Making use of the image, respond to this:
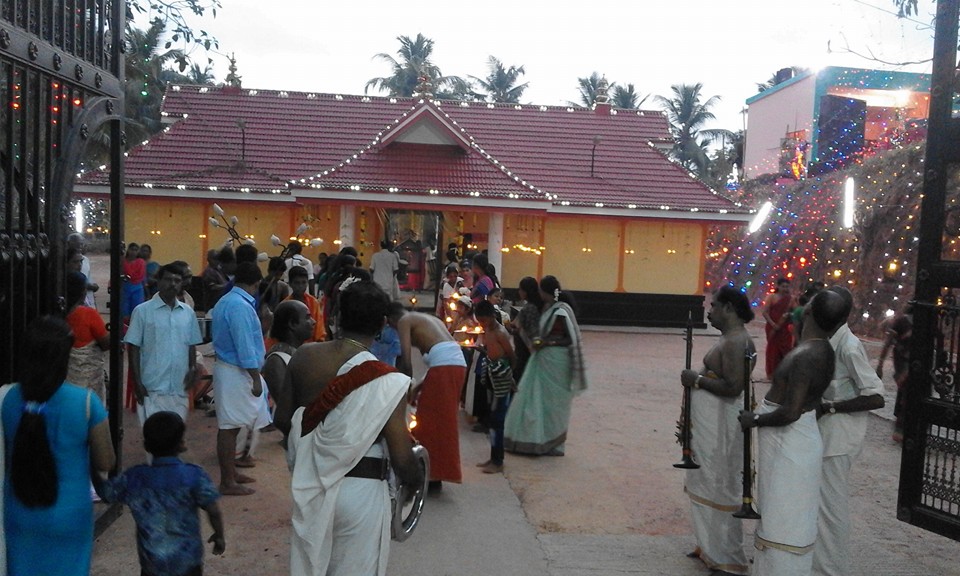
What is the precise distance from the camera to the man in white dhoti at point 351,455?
10.6 ft

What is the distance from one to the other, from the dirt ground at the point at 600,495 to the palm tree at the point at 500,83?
4259 cm

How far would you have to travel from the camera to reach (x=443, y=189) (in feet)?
57.2

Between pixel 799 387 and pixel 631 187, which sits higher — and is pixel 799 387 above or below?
below

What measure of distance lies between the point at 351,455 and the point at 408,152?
15.9 meters

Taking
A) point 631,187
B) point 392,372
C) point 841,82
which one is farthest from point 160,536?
point 841,82

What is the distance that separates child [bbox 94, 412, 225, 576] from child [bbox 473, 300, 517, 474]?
153 inches

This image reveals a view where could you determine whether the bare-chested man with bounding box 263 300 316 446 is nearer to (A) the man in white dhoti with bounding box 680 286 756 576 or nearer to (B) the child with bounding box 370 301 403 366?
(B) the child with bounding box 370 301 403 366

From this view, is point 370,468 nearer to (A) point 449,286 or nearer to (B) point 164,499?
(B) point 164,499

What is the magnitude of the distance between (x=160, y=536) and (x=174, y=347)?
8.86 ft

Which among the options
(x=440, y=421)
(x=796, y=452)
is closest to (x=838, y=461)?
(x=796, y=452)

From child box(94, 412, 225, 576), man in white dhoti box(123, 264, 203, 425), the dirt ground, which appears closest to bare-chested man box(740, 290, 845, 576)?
the dirt ground

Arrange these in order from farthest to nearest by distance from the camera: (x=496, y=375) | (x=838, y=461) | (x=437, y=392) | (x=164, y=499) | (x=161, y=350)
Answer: (x=496, y=375) < (x=437, y=392) < (x=161, y=350) < (x=838, y=461) < (x=164, y=499)

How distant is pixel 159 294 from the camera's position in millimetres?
6016

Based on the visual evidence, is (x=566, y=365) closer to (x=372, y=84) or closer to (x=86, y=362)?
(x=86, y=362)
